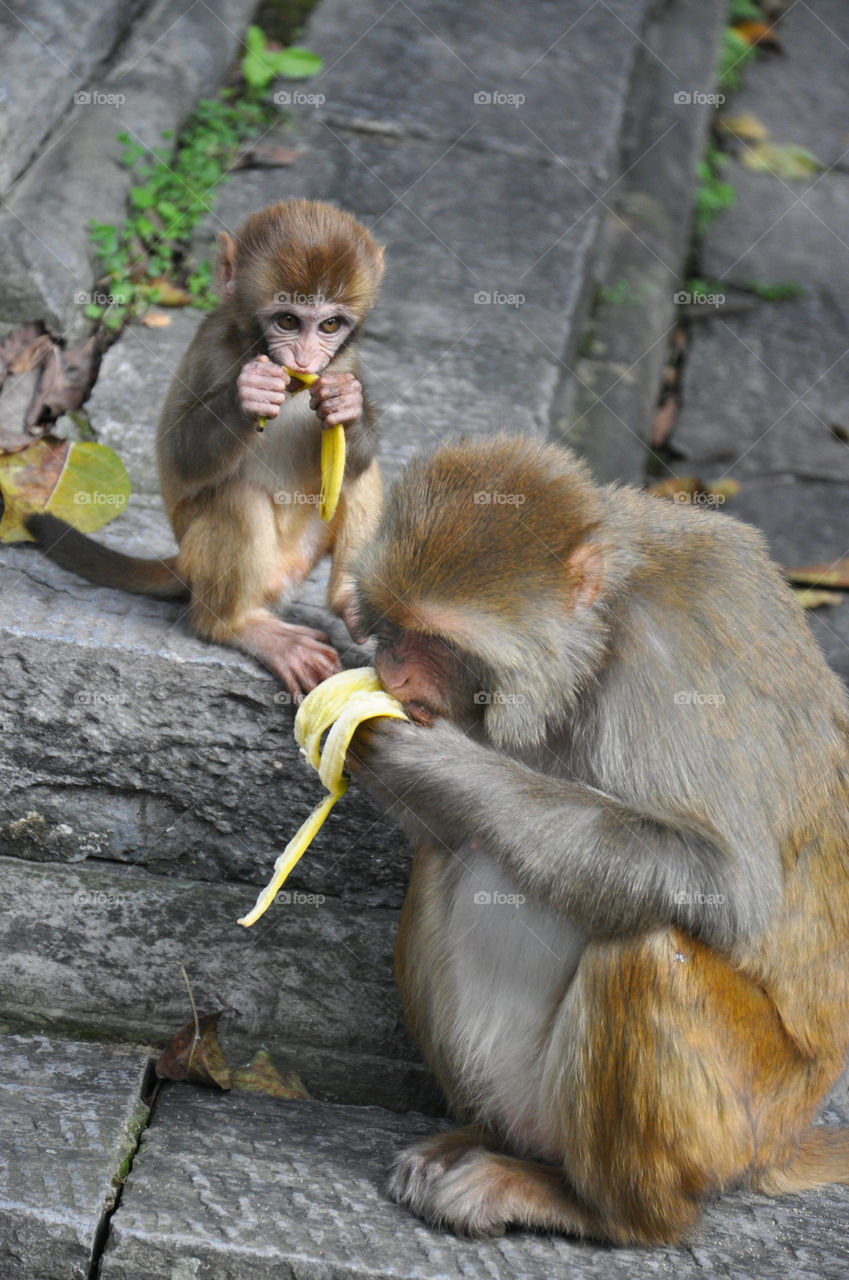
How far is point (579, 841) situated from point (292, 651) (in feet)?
3.64

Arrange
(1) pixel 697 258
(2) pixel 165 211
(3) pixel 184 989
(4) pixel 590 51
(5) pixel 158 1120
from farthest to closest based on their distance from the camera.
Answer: (1) pixel 697 258
(4) pixel 590 51
(2) pixel 165 211
(3) pixel 184 989
(5) pixel 158 1120

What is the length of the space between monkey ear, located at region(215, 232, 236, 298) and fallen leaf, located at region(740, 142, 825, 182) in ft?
19.9

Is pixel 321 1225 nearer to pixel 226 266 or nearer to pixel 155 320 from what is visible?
pixel 226 266

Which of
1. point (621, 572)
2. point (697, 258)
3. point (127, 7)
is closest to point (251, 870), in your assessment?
point (621, 572)

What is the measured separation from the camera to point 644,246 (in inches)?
288

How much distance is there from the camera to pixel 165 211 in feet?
18.0

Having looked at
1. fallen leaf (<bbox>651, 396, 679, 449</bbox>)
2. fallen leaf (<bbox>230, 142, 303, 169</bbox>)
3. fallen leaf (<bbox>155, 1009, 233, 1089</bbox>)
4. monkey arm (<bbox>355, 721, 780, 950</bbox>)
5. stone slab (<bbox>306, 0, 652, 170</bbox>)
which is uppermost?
stone slab (<bbox>306, 0, 652, 170</bbox>)

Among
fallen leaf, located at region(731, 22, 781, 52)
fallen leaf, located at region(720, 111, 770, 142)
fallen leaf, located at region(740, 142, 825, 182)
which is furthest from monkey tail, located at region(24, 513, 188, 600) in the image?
fallen leaf, located at region(731, 22, 781, 52)

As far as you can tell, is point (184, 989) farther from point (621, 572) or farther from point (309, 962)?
point (621, 572)

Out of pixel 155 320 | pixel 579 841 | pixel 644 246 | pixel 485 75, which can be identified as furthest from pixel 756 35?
pixel 579 841

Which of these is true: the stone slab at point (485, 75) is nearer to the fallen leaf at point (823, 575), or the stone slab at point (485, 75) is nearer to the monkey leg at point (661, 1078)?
the fallen leaf at point (823, 575)

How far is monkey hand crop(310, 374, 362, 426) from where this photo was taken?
11.9 ft

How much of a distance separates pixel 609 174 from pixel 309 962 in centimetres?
458

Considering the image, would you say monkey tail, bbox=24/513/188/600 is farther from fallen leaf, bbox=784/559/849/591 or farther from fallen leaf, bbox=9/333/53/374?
fallen leaf, bbox=784/559/849/591
